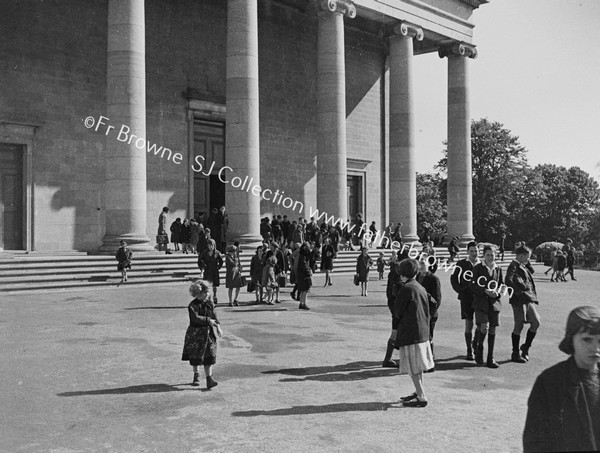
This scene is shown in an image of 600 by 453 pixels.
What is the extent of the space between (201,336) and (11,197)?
65.4 ft

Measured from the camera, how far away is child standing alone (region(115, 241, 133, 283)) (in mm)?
19719

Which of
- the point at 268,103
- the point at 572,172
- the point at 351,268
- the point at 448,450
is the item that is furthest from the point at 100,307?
the point at 572,172

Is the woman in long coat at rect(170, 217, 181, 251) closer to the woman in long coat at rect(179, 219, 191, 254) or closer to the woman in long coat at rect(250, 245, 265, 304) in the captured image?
the woman in long coat at rect(179, 219, 191, 254)

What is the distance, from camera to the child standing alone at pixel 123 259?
19.7 m

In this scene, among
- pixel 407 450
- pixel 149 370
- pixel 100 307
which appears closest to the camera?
pixel 407 450

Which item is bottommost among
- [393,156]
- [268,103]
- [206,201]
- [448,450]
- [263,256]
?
[448,450]

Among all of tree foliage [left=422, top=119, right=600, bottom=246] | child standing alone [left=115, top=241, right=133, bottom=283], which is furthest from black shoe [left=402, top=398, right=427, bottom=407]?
tree foliage [left=422, top=119, right=600, bottom=246]

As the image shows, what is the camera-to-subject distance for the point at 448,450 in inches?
233

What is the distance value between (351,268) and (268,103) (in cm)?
1113

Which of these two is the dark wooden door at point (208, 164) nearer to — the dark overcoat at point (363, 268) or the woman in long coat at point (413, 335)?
the dark overcoat at point (363, 268)

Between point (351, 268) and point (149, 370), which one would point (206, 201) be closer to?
point (351, 268)

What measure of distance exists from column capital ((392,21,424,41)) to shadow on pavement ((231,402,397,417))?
95.3 ft

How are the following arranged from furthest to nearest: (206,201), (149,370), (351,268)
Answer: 1. (206,201)
2. (351,268)
3. (149,370)

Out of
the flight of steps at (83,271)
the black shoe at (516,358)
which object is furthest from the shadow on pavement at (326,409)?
the flight of steps at (83,271)
